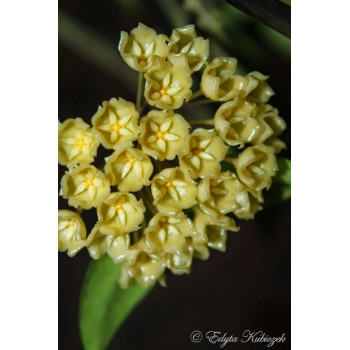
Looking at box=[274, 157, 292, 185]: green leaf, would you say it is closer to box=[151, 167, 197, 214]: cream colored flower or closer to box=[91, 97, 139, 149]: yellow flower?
box=[151, 167, 197, 214]: cream colored flower

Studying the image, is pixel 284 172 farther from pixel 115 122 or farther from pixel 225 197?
pixel 115 122

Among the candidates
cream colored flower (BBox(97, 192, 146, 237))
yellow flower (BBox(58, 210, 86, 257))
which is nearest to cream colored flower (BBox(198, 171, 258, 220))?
cream colored flower (BBox(97, 192, 146, 237))

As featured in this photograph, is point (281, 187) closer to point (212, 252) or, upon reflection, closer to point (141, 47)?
point (212, 252)

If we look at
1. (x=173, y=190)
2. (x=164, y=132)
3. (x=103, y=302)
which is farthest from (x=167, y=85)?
(x=103, y=302)

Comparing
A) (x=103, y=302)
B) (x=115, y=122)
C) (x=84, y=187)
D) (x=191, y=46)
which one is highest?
(x=191, y=46)

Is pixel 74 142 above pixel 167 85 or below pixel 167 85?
below

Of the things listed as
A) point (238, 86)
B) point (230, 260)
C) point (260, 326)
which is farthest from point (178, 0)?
point (260, 326)
